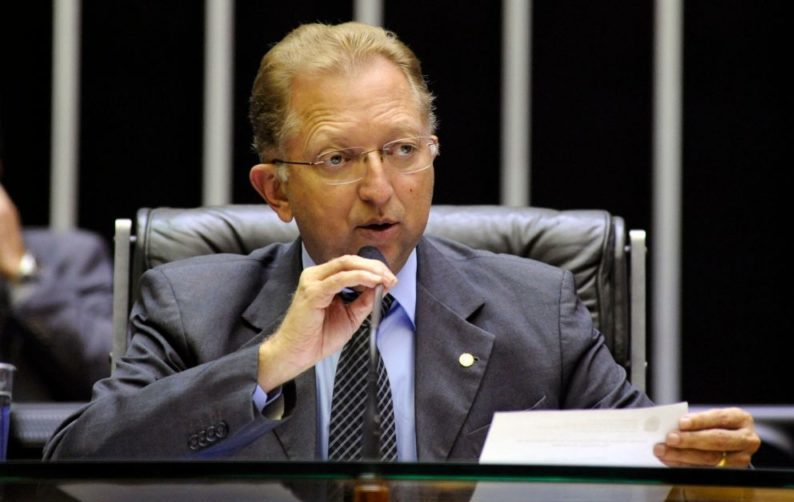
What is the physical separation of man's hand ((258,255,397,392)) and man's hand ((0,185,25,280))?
1840mm

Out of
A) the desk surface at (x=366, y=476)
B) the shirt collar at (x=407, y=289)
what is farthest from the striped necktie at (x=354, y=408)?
the desk surface at (x=366, y=476)

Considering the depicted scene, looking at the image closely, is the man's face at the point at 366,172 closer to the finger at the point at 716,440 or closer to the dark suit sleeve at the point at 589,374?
the dark suit sleeve at the point at 589,374

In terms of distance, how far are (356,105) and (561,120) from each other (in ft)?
6.94

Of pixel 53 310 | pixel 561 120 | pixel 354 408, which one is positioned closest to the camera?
pixel 354 408

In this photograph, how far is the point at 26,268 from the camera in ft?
12.1

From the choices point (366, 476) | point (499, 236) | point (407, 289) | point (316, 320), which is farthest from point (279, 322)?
point (366, 476)

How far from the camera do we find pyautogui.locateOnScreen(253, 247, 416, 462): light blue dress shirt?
2166mm

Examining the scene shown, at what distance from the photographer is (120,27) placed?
4.28 m

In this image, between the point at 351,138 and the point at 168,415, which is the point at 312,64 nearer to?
the point at 351,138

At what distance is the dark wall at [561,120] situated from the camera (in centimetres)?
420

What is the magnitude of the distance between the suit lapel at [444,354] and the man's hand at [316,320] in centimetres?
25

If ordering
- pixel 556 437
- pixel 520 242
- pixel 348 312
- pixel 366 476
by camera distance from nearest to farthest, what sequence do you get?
pixel 366 476 → pixel 556 437 → pixel 348 312 → pixel 520 242

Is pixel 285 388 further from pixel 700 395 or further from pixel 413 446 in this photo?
pixel 700 395

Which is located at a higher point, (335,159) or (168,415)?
(335,159)
